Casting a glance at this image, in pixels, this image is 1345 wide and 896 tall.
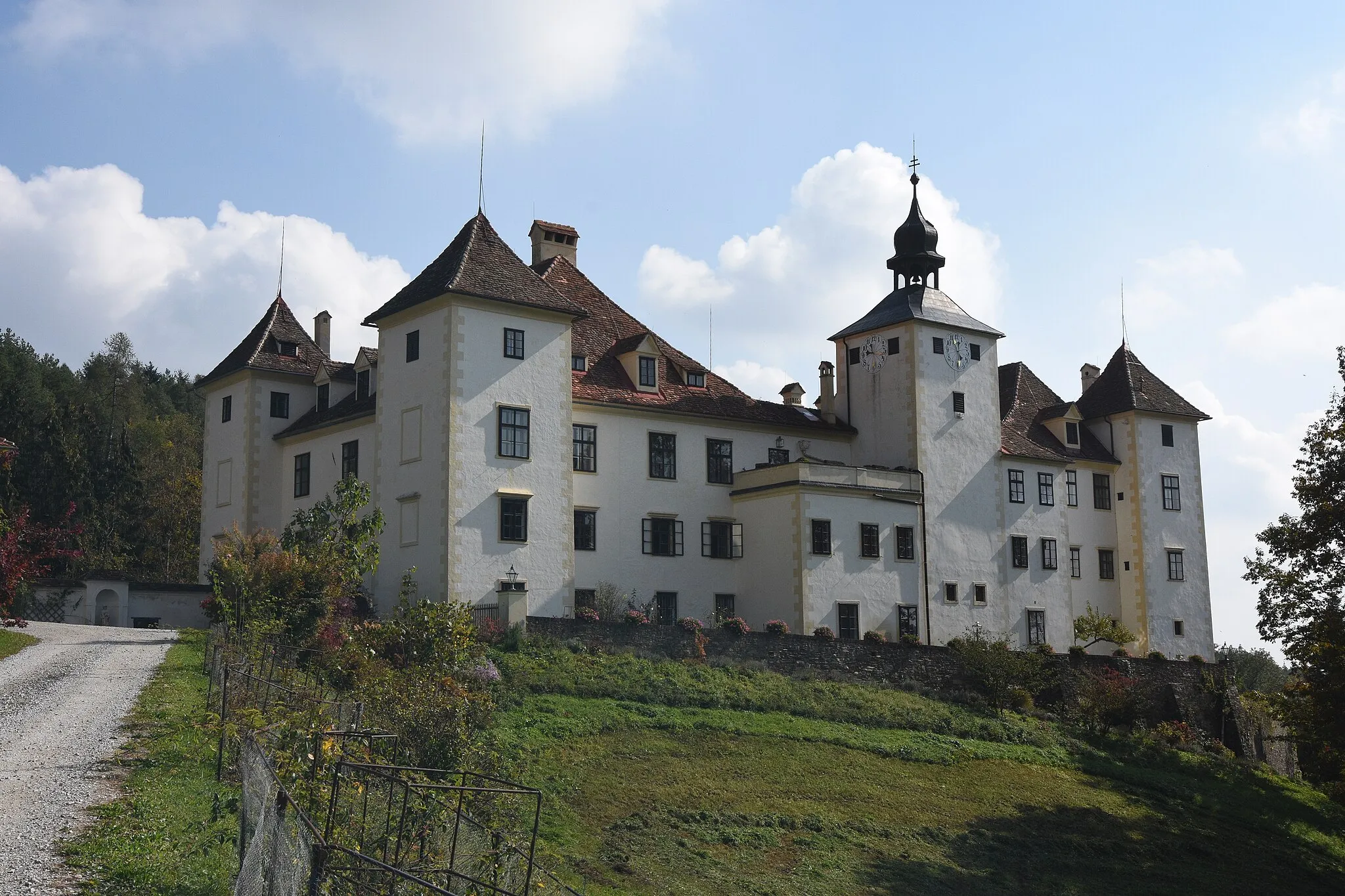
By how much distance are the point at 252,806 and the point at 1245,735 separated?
131ft

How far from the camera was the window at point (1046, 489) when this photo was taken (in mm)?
48781

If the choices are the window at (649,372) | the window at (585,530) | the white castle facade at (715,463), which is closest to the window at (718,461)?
the white castle facade at (715,463)

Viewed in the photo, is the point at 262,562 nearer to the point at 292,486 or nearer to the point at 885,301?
the point at 292,486

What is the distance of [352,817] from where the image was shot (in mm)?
13047

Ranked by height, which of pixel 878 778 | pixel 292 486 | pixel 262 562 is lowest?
Result: pixel 878 778

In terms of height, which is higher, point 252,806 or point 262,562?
point 262,562

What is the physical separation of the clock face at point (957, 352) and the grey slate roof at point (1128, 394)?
7928mm

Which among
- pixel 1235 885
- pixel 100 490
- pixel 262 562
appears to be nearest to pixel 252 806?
pixel 262 562

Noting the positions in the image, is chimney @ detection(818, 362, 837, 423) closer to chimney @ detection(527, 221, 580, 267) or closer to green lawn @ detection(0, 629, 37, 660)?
chimney @ detection(527, 221, 580, 267)

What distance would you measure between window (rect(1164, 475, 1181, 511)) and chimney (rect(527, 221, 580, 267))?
22427mm

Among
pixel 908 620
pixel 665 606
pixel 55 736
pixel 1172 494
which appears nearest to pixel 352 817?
pixel 55 736

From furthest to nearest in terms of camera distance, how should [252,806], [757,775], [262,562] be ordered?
[262,562]
[757,775]
[252,806]

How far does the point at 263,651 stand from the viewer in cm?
2559

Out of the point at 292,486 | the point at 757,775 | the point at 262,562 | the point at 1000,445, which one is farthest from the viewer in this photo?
the point at 1000,445
